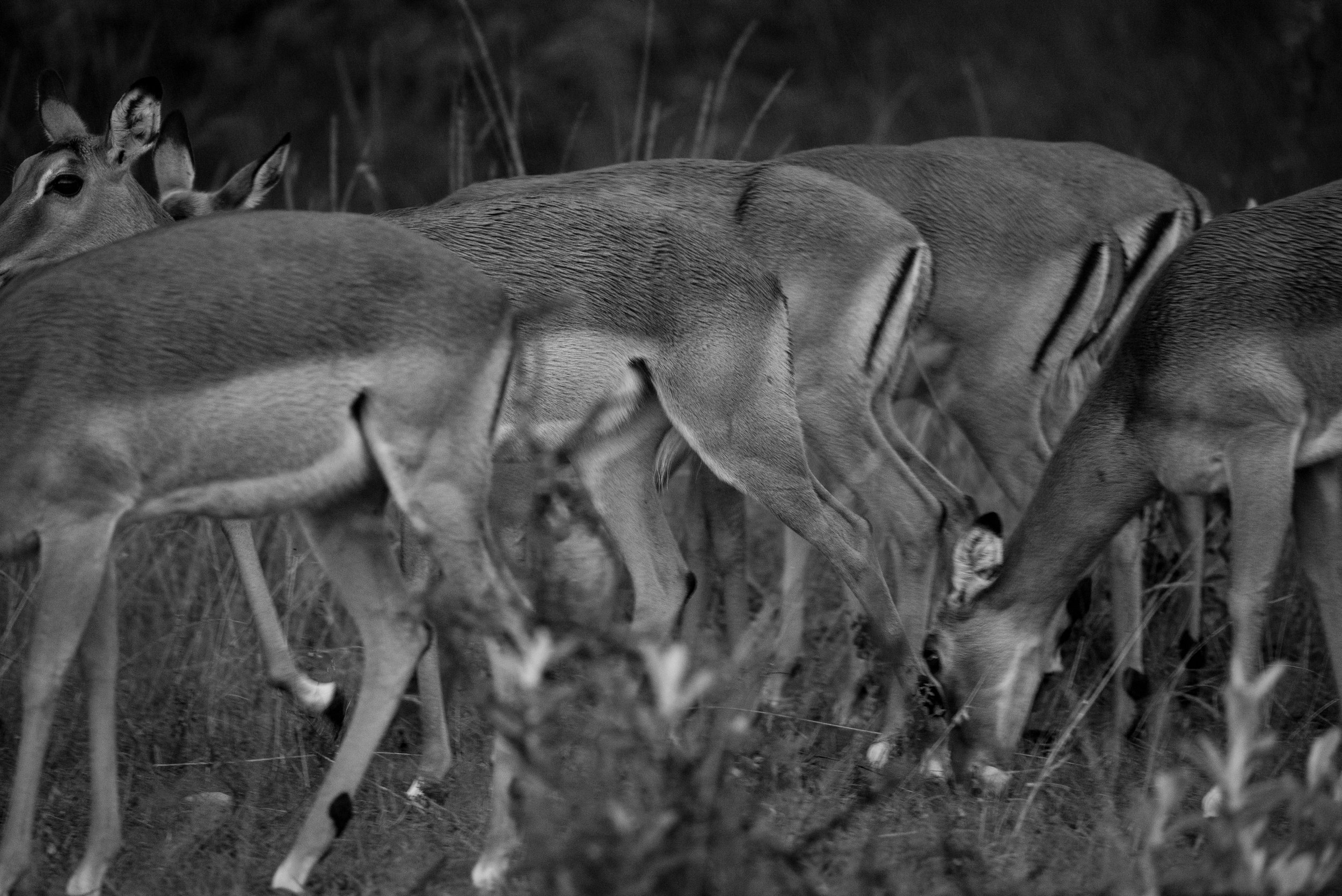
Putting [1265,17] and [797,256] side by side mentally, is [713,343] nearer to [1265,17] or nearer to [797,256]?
[797,256]

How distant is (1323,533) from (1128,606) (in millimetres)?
773

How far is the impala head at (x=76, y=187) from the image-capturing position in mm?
4973

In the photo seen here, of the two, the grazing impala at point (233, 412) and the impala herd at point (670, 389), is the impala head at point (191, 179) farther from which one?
the grazing impala at point (233, 412)

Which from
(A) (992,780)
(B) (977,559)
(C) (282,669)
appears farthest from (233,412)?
(A) (992,780)

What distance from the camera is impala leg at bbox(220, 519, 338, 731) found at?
15.8 feet

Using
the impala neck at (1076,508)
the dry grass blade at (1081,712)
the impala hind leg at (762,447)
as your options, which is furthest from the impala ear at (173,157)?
the dry grass blade at (1081,712)

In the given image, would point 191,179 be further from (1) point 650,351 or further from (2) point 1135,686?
(2) point 1135,686

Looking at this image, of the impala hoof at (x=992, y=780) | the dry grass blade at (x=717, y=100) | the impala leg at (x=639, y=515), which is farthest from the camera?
the dry grass blade at (x=717, y=100)

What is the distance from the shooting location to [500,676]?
3662 millimetres

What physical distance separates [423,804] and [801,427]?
1461 millimetres

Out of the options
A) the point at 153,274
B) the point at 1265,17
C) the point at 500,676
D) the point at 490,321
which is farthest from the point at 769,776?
the point at 1265,17

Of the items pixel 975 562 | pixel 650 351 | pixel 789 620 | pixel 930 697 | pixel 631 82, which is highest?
pixel 650 351

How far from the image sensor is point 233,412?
12.1 feet

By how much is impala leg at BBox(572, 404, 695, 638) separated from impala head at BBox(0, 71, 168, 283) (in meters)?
1.50
